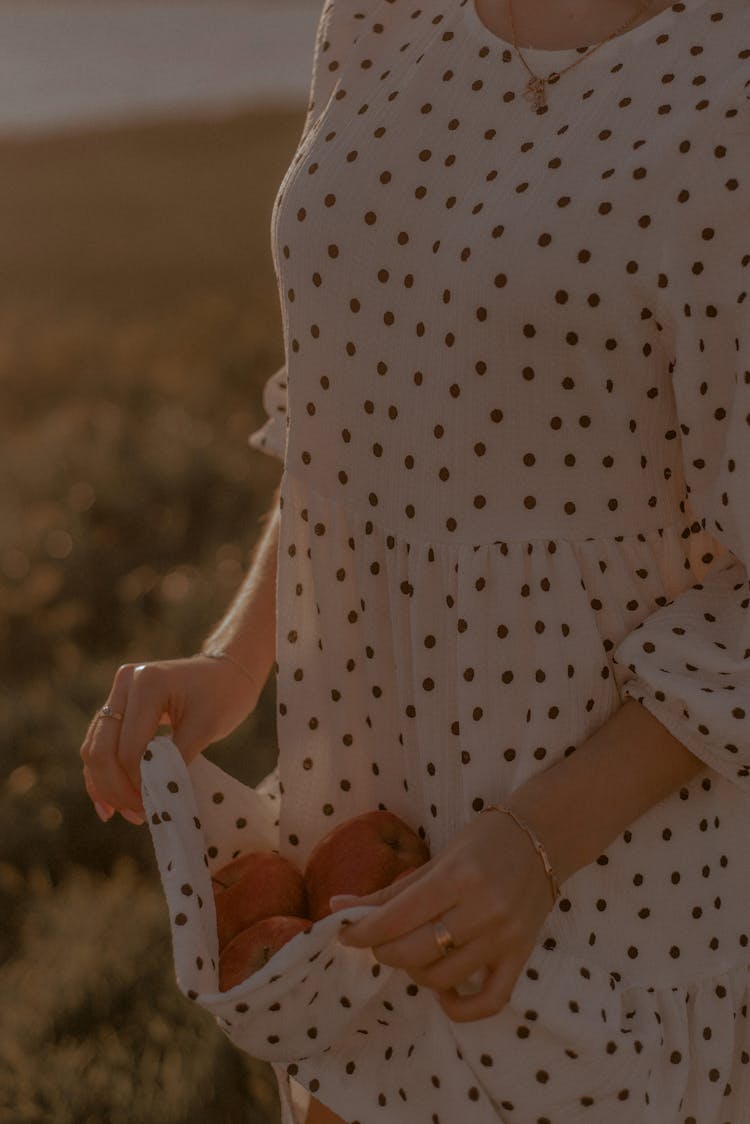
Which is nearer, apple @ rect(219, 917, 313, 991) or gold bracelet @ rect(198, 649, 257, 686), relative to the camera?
apple @ rect(219, 917, 313, 991)

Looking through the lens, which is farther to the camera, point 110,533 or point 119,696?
point 110,533

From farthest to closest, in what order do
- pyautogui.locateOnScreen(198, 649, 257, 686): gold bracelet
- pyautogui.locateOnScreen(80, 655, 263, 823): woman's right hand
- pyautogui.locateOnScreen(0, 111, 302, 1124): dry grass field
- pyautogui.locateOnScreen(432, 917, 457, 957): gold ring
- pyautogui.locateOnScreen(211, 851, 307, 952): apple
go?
pyautogui.locateOnScreen(0, 111, 302, 1124): dry grass field, pyautogui.locateOnScreen(198, 649, 257, 686): gold bracelet, pyautogui.locateOnScreen(80, 655, 263, 823): woman's right hand, pyautogui.locateOnScreen(211, 851, 307, 952): apple, pyautogui.locateOnScreen(432, 917, 457, 957): gold ring

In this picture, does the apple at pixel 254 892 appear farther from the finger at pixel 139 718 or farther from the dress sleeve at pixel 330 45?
the dress sleeve at pixel 330 45

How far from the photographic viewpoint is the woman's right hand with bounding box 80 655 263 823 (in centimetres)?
154

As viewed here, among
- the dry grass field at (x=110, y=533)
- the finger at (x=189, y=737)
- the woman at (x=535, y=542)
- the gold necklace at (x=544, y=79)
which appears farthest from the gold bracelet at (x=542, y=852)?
the dry grass field at (x=110, y=533)

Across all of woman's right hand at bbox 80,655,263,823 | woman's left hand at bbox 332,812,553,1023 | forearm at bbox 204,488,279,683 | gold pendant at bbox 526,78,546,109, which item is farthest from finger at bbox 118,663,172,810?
gold pendant at bbox 526,78,546,109

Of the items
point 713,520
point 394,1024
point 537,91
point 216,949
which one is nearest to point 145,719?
point 216,949

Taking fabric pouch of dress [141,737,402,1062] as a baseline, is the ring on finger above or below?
above

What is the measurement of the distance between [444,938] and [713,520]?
0.47m

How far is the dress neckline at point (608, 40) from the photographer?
131cm

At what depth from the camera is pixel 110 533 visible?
573 cm

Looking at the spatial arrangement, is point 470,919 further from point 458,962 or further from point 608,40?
point 608,40

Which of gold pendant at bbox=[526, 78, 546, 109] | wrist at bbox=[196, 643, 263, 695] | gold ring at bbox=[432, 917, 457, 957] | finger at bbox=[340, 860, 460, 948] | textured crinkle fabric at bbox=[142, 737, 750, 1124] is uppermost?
gold pendant at bbox=[526, 78, 546, 109]

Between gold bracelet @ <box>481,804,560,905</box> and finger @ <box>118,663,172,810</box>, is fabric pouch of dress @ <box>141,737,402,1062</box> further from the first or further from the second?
gold bracelet @ <box>481,804,560,905</box>
